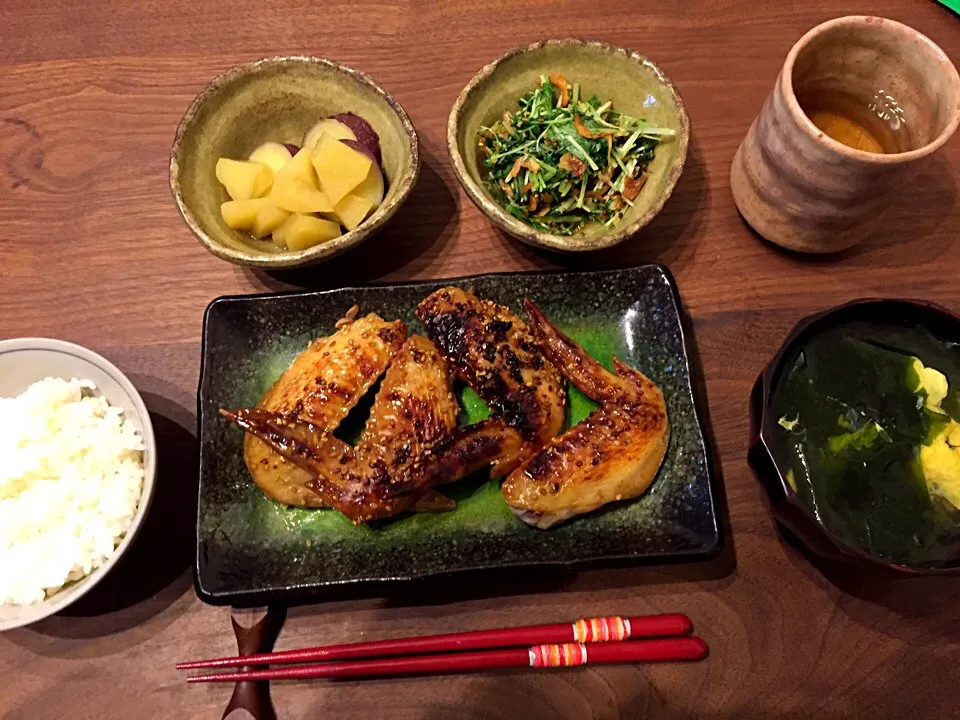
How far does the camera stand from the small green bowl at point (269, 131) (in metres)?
1.85

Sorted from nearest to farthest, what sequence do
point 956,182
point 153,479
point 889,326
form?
point 153,479
point 889,326
point 956,182

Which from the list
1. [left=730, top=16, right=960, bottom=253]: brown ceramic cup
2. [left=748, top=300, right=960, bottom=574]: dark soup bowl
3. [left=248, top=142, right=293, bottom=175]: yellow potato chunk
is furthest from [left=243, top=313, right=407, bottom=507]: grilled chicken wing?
[left=730, top=16, right=960, bottom=253]: brown ceramic cup

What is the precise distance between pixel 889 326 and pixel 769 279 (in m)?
0.43

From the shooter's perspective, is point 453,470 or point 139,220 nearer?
point 453,470

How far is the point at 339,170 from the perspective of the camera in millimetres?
1887

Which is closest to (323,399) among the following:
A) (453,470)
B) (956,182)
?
(453,470)

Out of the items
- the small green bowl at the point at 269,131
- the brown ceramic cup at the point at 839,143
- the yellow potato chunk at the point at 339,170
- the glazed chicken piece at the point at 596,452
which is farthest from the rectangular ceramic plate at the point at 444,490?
the brown ceramic cup at the point at 839,143

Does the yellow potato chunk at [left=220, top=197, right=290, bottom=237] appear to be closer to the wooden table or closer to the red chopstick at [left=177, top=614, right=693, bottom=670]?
the wooden table

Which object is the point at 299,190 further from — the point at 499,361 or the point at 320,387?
the point at 499,361

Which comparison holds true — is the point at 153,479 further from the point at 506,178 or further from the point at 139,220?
the point at 506,178

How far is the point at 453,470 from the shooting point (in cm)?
172

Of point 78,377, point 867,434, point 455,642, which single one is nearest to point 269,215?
point 78,377

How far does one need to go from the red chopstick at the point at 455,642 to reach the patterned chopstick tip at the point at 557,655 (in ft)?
0.06

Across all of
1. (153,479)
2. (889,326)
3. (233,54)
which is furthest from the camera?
(233,54)
